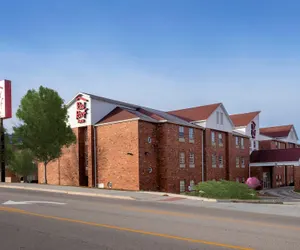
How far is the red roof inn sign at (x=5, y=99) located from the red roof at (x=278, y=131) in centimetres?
4972

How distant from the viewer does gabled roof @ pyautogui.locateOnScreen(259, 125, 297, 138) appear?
227 ft

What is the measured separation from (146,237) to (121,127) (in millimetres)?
26087

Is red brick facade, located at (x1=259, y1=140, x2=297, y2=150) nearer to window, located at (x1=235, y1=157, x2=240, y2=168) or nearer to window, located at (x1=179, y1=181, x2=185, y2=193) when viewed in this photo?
window, located at (x1=235, y1=157, x2=240, y2=168)

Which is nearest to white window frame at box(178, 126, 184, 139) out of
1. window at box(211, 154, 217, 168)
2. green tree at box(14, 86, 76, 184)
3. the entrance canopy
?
window at box(211, 154, 217, 168)

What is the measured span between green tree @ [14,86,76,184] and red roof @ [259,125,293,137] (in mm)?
46422

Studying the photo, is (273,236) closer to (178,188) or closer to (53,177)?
(178,188)

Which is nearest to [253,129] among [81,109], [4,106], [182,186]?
[182,186]

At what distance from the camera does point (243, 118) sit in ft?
186

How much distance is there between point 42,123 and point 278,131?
170ft

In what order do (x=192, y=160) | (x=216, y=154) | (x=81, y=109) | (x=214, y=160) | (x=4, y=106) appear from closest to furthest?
(x=4, y=106), (x=81, y=109), (x=192, y=160), (x=214, y=160), (x=216, y=154)

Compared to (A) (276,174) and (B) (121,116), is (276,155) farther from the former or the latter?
(B) (121,116)

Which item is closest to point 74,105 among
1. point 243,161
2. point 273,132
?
point 243,161

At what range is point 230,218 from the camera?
12758 millimetres

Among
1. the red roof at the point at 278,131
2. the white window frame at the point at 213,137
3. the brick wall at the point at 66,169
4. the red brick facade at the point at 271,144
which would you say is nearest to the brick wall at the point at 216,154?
the white window frame at the point at 213,137
